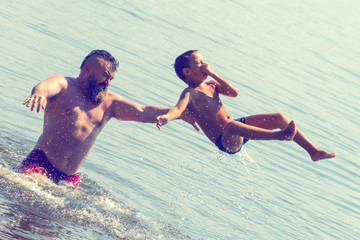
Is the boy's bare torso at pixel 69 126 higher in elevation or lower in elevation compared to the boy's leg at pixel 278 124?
lower

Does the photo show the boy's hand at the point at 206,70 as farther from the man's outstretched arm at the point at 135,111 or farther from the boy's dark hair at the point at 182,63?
the man's outstretched arm at the point at 135,111

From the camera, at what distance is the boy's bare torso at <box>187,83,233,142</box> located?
30.1 feet

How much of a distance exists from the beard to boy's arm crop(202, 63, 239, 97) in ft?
4.86

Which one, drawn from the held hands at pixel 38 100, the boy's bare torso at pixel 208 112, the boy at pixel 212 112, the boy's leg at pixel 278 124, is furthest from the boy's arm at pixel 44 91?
the boy's leg at pixel 278 124

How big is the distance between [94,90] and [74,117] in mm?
371

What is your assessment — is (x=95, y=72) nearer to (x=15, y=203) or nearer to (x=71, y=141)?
(x=71, y=141)

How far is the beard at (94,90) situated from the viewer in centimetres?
812

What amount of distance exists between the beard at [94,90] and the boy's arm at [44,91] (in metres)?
0.26

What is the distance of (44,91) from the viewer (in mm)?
7398

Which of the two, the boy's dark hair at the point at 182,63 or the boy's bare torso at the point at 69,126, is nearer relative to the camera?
the boy's bare torso at the point at 69,126

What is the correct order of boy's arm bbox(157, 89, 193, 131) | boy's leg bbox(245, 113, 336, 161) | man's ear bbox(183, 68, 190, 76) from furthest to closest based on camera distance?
man's ear bbox(183, 68, 190, 76), boy's leg bbox(245, 113, 336, 161), boy's arm bbox(157, 89, 193, 131)

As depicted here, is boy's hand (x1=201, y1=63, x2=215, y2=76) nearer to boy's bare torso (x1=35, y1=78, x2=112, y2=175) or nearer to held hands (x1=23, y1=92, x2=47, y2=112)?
boy's bare torso (x1=35, y1=78, x2=112, y2=175)

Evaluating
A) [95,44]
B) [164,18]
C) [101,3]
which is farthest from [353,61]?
[95,44]

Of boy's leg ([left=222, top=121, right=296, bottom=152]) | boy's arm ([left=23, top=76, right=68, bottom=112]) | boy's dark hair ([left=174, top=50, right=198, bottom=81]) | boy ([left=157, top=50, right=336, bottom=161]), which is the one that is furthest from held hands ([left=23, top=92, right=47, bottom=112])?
boy's leg ([left=222, top=121, right=296, bottom=152])
